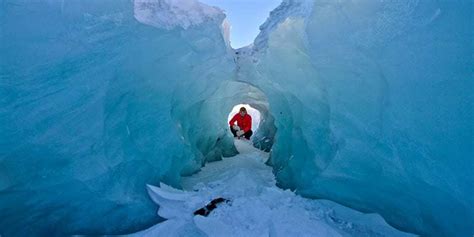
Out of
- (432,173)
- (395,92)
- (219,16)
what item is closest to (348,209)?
(432,173)

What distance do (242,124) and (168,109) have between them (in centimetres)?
715

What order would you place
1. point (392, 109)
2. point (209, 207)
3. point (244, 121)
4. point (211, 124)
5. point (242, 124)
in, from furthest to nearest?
1. point (242, 124)
2. point (244, 121)
3. point (211, 124)
4. point (209, 207)
5. point (392, 109)

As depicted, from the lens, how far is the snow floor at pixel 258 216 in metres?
3.12

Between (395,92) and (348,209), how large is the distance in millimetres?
1428

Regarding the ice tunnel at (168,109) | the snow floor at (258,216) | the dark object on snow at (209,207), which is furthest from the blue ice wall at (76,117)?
the dark object on snow at (209,207)

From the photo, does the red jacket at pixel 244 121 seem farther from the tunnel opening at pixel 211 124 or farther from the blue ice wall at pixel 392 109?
the blue ice wall at pixel 392 109

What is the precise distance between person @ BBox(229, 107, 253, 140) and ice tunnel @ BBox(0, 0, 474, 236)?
6608 mm

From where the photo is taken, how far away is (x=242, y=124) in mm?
11617

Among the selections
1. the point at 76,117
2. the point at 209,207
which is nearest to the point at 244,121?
the point at 209,207

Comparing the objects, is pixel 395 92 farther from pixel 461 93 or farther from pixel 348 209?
pixel 348 209

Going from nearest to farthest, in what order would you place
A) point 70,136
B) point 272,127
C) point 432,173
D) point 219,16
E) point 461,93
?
point 461,93, point 432,173, point 70,136, point 219,16, point 272,127

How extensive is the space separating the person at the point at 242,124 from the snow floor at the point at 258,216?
660cm

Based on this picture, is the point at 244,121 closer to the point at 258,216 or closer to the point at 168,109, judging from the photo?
the point at 168,109

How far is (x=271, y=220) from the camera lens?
3299mm
